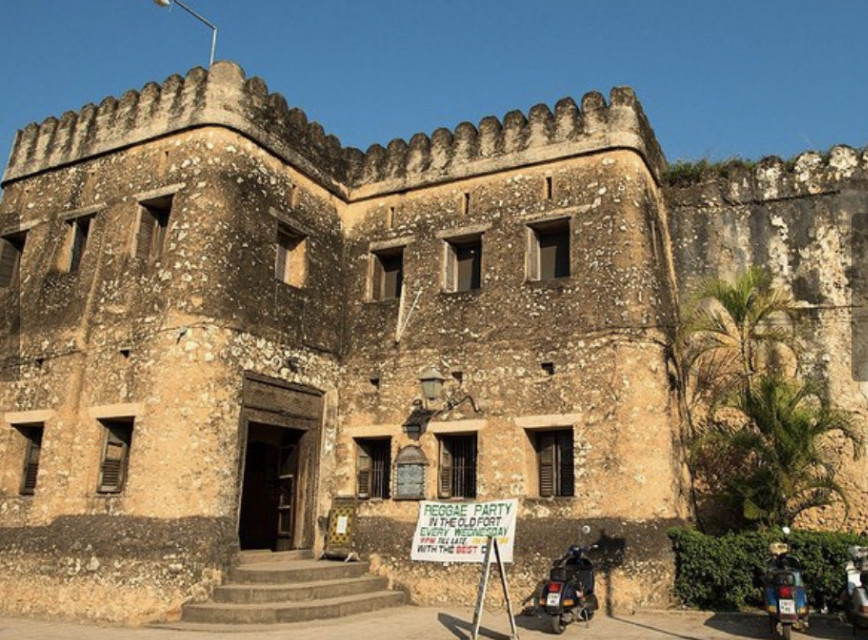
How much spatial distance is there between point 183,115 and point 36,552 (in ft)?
23.5

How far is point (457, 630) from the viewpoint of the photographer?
9.76 metres

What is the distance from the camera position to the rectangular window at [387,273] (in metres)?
14.8

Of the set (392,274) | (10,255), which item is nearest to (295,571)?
(392,274)

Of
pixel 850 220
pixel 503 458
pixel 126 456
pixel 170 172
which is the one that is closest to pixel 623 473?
pixel 503 458

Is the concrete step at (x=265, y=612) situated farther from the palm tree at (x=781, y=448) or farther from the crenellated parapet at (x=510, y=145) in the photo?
the crenellated parapet at (x=510, y=145)

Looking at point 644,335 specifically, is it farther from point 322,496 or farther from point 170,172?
point 170,172

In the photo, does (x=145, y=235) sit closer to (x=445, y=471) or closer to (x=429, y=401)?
(x=429, y=401)

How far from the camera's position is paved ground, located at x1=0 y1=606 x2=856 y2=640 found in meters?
9.20

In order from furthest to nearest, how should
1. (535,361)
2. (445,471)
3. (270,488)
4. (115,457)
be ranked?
(270,488), (445,471), (535,361), (115,457)

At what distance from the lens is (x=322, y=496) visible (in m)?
13.6

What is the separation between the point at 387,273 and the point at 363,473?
149 inches

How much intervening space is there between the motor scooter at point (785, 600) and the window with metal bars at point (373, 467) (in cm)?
646

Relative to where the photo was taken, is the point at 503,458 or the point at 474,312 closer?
the point at 503,458

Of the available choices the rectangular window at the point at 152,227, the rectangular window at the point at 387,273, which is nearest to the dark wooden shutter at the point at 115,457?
the rectangular window at the point at 152,227
